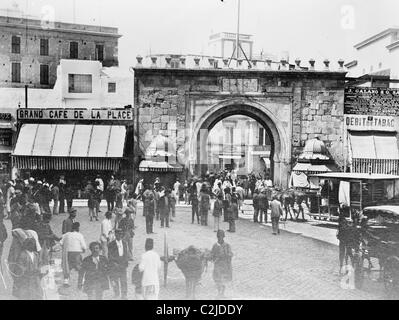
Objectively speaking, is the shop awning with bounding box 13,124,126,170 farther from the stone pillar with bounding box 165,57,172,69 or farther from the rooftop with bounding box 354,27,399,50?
the rooftop with bounding box 354,27,399,50

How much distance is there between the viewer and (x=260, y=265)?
1211cm

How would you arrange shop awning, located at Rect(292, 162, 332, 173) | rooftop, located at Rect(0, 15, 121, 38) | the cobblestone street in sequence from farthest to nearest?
shop awning, located at Rect(292, 162, 332, 173)
rooftop, located at Rect(0, 15, 121, 38)
the cobblestone street

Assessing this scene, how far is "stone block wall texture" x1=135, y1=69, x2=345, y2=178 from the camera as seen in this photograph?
22.5m

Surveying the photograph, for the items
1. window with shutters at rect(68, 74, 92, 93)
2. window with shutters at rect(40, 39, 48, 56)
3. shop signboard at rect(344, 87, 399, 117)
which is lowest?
shop signboard at rect(344, 87, 399, 117)

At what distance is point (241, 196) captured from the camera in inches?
770

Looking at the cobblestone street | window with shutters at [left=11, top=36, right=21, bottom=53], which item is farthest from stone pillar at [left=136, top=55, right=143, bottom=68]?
the cobblestone street

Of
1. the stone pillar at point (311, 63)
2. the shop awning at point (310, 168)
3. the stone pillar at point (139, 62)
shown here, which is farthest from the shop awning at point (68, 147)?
the stone pillar at point (311, 63)

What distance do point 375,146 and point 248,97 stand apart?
6.20 metres

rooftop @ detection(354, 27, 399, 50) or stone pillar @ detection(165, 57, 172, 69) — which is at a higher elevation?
rooftop @ detection(354, 27, 399, 50)

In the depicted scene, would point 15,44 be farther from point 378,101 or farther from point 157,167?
point 378,101

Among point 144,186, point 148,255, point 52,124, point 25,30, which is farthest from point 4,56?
point 148,255

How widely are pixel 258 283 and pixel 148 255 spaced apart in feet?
9.34

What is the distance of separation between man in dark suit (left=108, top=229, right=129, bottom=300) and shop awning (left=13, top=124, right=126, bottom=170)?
11.7 metres
